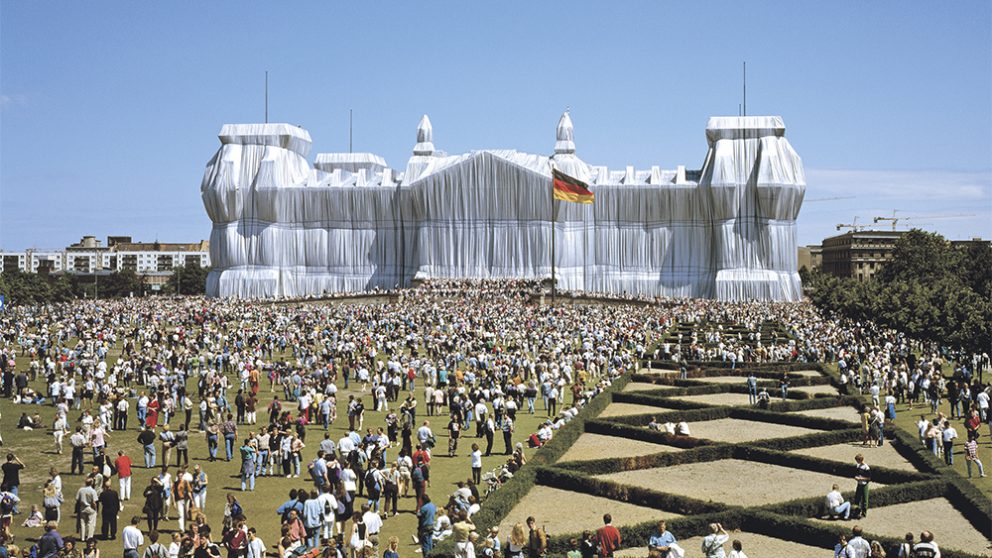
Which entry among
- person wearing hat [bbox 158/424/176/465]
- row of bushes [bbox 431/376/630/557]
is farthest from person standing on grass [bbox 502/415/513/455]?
person wearing hat [bbox 158/424/176/465]

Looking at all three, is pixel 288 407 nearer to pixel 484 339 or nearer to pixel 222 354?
pixel 222 354

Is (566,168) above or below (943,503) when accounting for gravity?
above

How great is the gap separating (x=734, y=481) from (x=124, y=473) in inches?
430

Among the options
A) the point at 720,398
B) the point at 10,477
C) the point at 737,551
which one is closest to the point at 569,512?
the point at 737,551

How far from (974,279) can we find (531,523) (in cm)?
6212

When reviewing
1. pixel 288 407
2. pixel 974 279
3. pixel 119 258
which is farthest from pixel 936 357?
pixel 119 258

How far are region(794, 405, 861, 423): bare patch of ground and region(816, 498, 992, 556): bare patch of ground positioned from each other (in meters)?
8.25

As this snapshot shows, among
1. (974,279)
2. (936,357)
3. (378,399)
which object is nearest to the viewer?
(378,399)

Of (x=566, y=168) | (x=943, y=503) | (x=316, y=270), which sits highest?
(x=566, y=168)

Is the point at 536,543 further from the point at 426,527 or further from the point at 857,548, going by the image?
the point at 857,548

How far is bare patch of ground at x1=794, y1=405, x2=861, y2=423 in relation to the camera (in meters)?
25.8

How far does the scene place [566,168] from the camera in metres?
79.9

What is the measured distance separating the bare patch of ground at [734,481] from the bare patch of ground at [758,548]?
1.85m

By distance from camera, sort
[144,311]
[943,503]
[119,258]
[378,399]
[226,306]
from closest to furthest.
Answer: [943,503] < [378,399] < [144,311] < [226,306] < [119,258]
